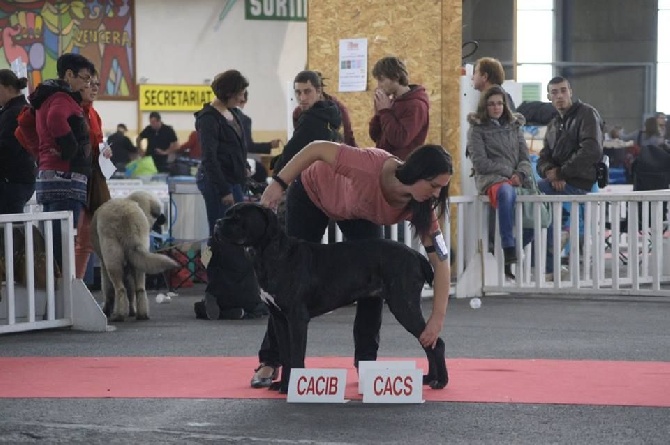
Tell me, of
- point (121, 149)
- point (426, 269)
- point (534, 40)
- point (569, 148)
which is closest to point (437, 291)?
point (426, 269)

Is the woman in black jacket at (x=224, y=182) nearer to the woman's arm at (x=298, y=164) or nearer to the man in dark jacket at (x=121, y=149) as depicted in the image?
the woman's arm at (x=298, y=164)

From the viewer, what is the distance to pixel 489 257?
436 inches

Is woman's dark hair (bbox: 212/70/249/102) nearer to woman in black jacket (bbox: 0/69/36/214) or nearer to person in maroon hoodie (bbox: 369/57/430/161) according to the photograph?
person in maroon hoodie (bbox: 369/57/430/161)

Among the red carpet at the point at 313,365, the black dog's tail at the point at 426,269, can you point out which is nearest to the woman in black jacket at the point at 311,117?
the red carpet at the point at 313,365

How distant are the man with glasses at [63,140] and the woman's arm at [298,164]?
3.53 meters

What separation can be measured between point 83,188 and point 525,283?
365cm

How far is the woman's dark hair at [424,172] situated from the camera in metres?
5.77

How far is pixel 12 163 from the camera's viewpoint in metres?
9.75

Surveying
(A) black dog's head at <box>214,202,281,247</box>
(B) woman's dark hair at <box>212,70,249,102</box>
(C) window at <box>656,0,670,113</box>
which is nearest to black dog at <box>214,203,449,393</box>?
(A) black dog's head at <box>214,202,281,247</box>

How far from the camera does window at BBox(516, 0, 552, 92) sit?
94.1 ft

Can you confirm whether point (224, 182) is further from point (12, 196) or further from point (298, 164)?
point (298, 164)

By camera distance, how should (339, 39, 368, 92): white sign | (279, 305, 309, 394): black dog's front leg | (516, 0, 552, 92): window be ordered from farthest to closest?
(516, 0, 552, 92): window
(339, 39, 368, 92): white sign
(279, 305, 309, 394): black dog's front leg

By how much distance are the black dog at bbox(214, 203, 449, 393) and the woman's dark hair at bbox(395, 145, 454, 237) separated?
0.23m

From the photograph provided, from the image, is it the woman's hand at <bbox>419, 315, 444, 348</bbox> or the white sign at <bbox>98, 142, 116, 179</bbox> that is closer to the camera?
the woman's hand at <bbox>419, 315, 444, 348</bbox>
